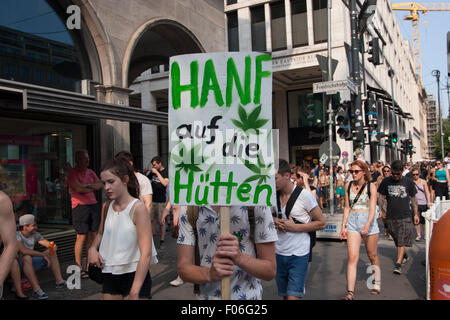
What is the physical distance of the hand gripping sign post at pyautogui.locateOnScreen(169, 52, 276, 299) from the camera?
207 cm

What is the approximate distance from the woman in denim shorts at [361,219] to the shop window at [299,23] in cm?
1926

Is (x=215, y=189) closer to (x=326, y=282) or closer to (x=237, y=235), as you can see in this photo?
(x=237, y=235)

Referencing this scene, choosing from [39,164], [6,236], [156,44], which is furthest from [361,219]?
[156,44]

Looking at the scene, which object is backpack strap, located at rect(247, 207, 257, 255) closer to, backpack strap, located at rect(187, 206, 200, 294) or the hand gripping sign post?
the hand gripping sign post

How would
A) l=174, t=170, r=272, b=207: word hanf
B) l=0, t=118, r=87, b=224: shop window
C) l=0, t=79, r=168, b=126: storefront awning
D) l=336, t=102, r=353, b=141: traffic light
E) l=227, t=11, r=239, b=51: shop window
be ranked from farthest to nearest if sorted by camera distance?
l=227, t=11, r=239, b=51: shop window → l=336, t=102, r=353, b=141: traffic light → l=0, t=118, r=87, b=224: shop window → l=0, t=79, r=168, b=126: storefront awning → l=174, t=170, r=272, b=207: word hanf

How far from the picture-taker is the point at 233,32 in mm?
24609

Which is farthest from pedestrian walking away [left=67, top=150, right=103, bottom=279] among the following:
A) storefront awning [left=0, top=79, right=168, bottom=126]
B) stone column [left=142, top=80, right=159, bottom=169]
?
stone column [left=142, top=80, right=159, bottom=169]

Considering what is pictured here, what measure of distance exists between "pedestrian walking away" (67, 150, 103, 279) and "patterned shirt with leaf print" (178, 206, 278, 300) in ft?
14.8

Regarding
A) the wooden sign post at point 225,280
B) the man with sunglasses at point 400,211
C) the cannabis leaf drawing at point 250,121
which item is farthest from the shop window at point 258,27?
the wooden sign post at point 225,280

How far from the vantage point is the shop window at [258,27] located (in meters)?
24.2

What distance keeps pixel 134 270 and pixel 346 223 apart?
142 inches

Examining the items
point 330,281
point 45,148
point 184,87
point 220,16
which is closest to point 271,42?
point 220,16

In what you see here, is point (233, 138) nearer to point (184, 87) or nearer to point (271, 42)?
point (184, 87)

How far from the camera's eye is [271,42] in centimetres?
2395
